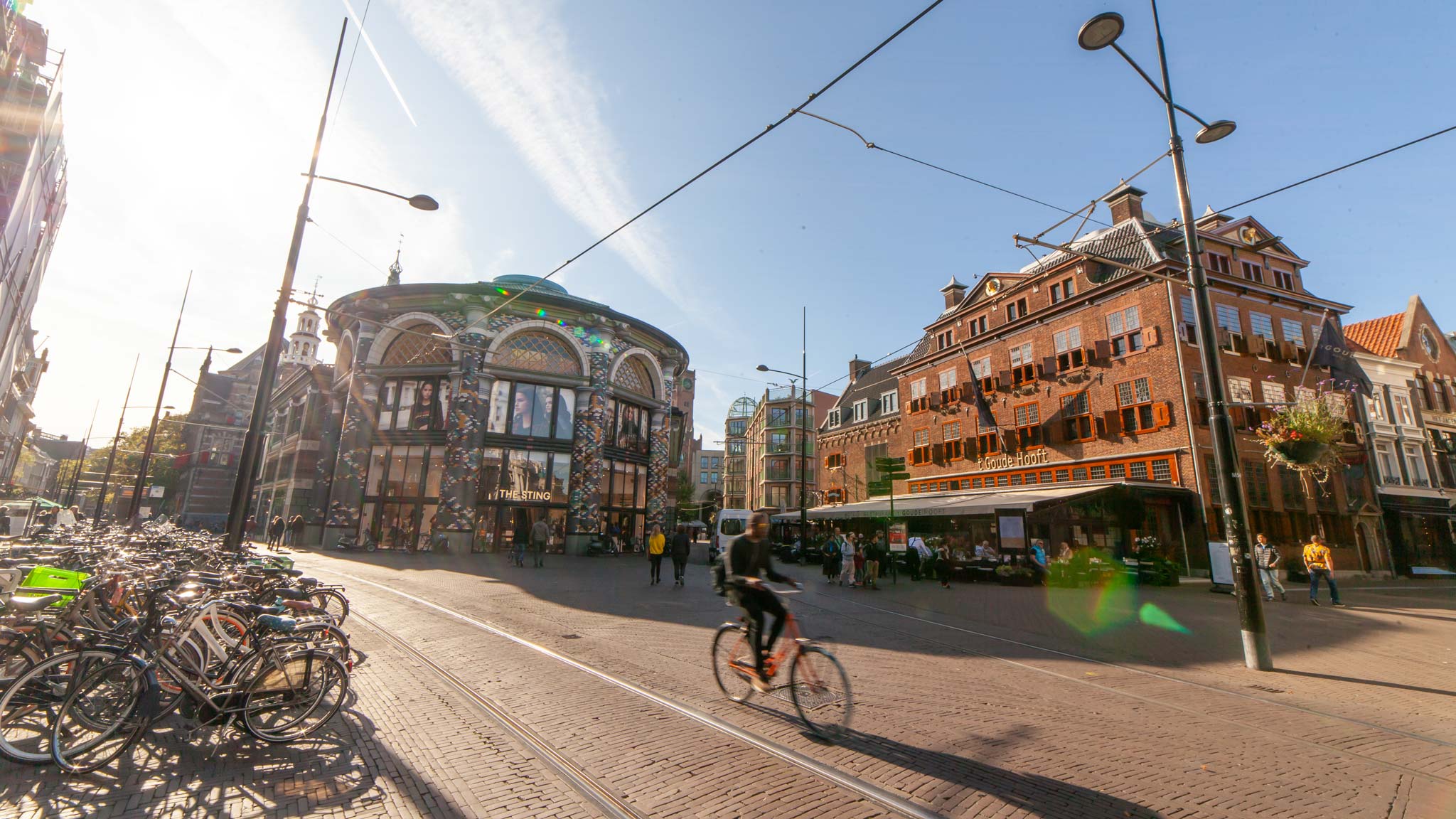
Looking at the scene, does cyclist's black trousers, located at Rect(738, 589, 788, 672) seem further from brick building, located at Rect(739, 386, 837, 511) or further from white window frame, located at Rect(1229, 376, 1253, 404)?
brick building, located at Rect(739, 386, 837, 511)

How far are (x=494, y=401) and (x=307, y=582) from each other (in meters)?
20.5

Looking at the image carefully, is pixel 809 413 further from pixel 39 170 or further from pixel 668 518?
pixel 39 170

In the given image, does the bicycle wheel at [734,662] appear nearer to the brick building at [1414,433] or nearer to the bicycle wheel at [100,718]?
the bicycle wheel at [100,718]

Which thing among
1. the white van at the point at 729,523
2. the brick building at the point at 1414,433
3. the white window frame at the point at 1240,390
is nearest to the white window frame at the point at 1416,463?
the brick building at the point at 1414,433

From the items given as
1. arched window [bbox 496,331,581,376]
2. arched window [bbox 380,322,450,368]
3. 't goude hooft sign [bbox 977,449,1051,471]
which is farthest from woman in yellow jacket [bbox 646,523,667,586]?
't goude hooft sign [bbox 977,449,1051,471]

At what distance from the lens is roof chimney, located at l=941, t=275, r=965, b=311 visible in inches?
1441

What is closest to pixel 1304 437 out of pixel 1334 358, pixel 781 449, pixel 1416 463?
pixel 1334 358

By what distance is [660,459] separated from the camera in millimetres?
32281

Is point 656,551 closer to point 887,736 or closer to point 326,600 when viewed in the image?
point 326,600

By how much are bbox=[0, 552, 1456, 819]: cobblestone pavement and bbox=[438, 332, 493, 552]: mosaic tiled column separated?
53.7ft

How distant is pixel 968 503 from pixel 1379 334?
30.0 meters

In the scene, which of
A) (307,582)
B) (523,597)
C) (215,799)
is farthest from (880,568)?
(215,799)

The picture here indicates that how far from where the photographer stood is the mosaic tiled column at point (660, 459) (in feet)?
103

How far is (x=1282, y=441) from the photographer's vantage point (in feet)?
42.2
